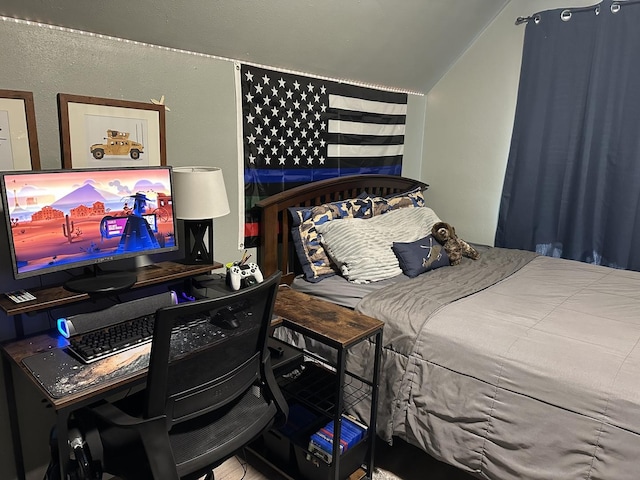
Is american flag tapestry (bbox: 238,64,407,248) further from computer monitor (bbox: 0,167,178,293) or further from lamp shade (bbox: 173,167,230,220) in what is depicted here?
computer monitor (bbox: 0,167,178,293)

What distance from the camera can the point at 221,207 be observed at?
6.40 feet

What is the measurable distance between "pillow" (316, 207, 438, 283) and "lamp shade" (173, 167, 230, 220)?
789 mm

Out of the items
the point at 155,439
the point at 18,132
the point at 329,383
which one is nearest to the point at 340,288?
the point at 329,383

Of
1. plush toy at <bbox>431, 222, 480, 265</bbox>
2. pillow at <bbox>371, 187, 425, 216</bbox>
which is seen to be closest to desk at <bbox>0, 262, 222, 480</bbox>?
pillow at <bbox>371, 187, 425, 216</bbox>

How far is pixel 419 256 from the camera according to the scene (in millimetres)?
2539

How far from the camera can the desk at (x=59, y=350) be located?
119 centimetres

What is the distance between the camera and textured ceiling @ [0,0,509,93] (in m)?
1.69

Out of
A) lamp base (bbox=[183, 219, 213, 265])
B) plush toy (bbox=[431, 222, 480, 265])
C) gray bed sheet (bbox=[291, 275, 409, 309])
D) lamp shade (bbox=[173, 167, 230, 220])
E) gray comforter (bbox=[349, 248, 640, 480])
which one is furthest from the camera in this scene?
plush toy (bbox=[431, 222, 480, 265])

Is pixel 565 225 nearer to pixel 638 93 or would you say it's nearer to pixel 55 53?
pixel 638 93

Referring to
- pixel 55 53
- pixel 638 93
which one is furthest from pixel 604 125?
pixel 55 53

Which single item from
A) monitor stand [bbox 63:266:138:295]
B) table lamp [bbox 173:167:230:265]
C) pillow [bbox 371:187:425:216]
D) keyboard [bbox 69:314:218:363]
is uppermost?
table lamp [bbox 173:167:230:265]

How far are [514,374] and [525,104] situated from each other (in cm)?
230

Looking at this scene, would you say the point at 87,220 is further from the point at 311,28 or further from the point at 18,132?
the point at 311,28

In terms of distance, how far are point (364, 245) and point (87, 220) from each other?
1.40 m
